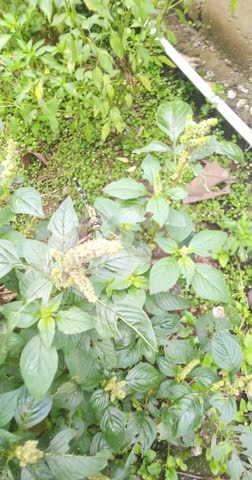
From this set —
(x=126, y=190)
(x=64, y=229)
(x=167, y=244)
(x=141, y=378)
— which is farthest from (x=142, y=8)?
(x=141, y=378)

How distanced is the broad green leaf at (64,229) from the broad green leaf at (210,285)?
0.46 m

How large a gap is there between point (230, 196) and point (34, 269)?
159cm

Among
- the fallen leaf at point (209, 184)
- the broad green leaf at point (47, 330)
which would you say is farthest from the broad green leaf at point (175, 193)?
the fallen leaf at point (209, 184)

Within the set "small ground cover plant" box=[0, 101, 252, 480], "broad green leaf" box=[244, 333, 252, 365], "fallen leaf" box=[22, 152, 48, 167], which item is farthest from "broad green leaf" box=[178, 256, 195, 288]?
"fallen leaf" box=[22, 152, 48, 167]

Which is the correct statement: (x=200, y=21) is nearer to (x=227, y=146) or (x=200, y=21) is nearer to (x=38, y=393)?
(x=227, y=146)

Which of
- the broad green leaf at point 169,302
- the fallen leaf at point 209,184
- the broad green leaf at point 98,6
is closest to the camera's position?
the broad green leaf at point 169,302

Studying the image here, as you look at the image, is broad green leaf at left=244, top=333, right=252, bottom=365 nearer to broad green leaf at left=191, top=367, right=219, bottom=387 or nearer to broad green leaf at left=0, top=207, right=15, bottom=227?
broad green leaf at left=191, top=367, right=219, bottom=387

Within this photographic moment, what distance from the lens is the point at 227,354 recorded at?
1.50 metres

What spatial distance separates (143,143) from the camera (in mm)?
2664

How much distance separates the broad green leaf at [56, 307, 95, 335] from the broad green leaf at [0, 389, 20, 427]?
0.25 metres

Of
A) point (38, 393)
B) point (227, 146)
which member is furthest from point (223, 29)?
point (38, 393)

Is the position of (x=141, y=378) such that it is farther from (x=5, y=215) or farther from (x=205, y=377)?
(x=5, y=215)

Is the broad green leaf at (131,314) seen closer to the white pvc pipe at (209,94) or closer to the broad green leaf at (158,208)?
the broad green leaf at (158,208)

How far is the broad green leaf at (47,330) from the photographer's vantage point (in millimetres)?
1112
